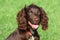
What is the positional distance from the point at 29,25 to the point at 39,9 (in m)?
0.47

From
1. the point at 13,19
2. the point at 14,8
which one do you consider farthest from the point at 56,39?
the point at 14,8

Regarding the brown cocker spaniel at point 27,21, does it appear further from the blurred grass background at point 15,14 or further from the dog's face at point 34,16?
the blurred grass background at point 15,14

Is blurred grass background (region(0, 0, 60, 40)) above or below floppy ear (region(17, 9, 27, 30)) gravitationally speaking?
below

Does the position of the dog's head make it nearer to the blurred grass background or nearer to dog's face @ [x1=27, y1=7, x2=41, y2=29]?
dog's face @ [x1=27, y1=7, x2=41, y2=29]

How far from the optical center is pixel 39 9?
35.4ft

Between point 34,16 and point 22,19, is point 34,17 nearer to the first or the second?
point 34,16

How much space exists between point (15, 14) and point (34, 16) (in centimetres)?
367

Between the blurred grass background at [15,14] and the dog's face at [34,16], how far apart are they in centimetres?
200

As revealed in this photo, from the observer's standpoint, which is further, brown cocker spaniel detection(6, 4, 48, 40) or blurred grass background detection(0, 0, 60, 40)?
blurred grass background detection(0, 0, 60, 40)

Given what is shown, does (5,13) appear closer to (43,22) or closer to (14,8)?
(14,8)

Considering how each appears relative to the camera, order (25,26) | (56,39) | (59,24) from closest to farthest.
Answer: (25,26) < (56,39) < (59,24)

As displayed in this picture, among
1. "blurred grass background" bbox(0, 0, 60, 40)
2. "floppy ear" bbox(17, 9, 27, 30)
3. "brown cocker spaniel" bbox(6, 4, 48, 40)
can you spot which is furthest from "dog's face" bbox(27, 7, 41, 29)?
"blurred grass background" bbox(0, 0, 60, 40)

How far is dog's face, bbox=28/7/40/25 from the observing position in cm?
1051

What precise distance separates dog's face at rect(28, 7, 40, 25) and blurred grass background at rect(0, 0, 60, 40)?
2.00 metres
